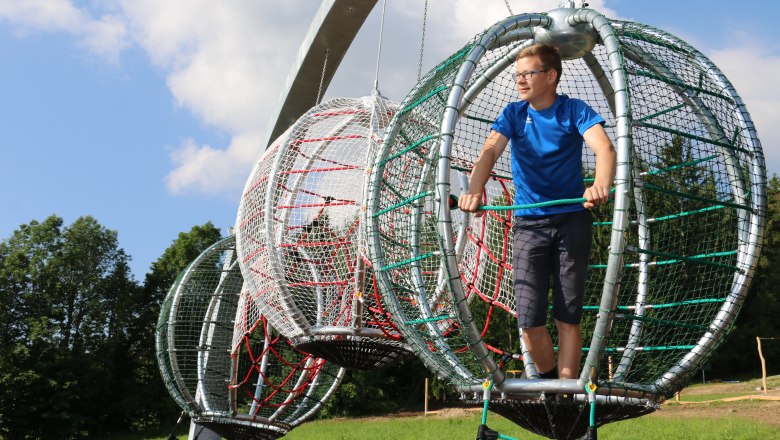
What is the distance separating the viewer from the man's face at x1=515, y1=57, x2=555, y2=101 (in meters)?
3.88

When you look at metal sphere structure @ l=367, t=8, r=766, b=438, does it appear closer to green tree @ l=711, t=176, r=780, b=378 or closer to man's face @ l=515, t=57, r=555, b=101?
man's face @ l=515, t=57, r=555, b=101

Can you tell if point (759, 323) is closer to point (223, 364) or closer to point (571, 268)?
point (223, 364)

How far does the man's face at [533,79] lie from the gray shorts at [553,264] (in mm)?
626

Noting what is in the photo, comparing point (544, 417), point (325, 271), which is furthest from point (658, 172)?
point (325, 271)

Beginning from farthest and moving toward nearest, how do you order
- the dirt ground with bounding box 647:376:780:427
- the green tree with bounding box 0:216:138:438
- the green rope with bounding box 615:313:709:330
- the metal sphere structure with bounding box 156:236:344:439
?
the green tree with bounding box 0:216:138:438, the dirt ground with bounding box 647:376:780:427, the metal sphere structure with bounding box 156:236:344:439, the green rope with bounding box 615:313:709:330

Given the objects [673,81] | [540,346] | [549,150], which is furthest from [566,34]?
[540,346]

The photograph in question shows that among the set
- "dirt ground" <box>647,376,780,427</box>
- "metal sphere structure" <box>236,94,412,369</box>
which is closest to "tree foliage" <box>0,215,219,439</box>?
"dirt ground" <box>647,376,780,427</box>

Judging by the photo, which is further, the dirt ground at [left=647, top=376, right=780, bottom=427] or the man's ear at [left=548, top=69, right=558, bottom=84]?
the dirt ground at [left=647, top=376, right=780, bottom=427]

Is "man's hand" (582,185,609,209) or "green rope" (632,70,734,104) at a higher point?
"green rope" (632,70,734,104)

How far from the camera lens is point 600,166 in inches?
140

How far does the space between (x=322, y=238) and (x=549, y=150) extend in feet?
17.9

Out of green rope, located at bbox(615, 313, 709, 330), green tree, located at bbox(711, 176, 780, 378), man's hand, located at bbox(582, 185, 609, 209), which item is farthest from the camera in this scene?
green tree, located at bbox(711, 176, 780, 378)

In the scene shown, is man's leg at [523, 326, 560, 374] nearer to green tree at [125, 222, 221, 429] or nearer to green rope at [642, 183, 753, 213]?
green rope at [642, 183, 753, 213]

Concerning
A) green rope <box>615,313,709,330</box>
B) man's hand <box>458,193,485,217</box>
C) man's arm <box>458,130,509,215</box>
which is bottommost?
green rope <box>615,313,709,330</box>
